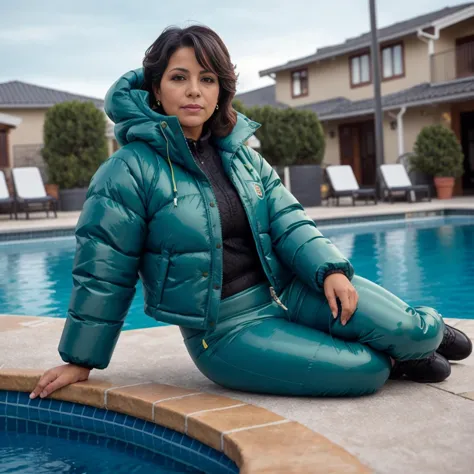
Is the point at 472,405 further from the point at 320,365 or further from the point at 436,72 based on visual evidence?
the point at 436,72

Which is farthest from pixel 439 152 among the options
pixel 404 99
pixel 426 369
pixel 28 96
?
pixel 28 96

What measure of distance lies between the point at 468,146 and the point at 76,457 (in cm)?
2049

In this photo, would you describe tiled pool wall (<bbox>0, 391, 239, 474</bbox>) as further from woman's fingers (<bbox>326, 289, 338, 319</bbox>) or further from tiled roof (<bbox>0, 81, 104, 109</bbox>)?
tiled roof (<bbox>0, 81, 104, 109</bbox>)

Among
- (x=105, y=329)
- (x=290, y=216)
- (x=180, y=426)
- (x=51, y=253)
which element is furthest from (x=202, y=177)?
(x=51, y=253)

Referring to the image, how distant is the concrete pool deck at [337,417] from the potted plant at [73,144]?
1496 centimetres

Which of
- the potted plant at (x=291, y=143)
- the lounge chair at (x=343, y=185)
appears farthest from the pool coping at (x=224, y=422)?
the potted plant at (x=291, y=143)

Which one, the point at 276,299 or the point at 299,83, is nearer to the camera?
the point at 276,299

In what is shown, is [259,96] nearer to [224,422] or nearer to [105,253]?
[105,253]

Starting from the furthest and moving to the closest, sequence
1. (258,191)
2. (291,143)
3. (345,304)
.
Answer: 1. (291,143)
2. (258,191)
3. (345,304)

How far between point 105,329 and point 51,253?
312 inches

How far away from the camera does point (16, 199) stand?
49.5 feet

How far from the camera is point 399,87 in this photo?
23.8 metres

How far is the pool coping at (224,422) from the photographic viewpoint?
199cm

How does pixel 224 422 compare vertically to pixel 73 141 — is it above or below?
below
